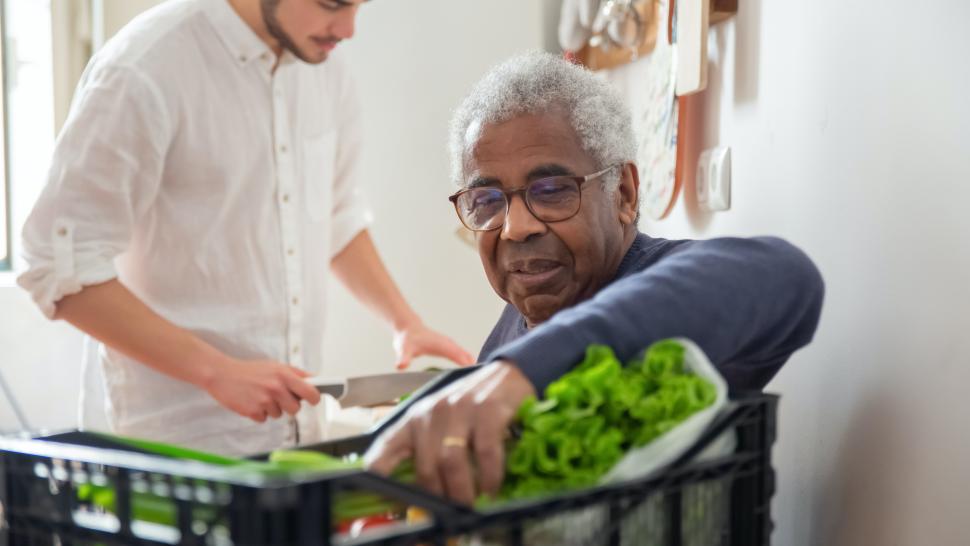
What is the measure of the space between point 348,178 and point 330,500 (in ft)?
4.92

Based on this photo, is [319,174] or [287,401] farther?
[319,174]

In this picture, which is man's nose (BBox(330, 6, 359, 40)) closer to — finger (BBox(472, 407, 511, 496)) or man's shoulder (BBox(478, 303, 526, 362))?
man's shoulder (BBox(478, 303, 526, 362))

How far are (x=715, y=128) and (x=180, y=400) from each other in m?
0.93

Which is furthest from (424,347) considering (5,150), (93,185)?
(5,150)

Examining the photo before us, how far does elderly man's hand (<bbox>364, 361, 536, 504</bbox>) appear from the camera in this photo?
22.3 inches

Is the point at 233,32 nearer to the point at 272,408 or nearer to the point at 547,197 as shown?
the point at 272,408

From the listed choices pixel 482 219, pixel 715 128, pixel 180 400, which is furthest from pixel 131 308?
pixel 715 128

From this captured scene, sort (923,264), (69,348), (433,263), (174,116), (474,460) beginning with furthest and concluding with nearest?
(69,348), (433,263), (174,116), (923,264), (474,460)

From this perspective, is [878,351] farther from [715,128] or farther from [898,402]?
[715,128]

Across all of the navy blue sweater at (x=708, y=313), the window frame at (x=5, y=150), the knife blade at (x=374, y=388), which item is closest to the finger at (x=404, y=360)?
the knife blade at (x=374, y=388)

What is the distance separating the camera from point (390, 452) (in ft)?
1.92

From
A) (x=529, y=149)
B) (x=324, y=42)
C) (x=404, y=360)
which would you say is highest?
(x=324, y=42)

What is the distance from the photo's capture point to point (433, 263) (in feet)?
7.70

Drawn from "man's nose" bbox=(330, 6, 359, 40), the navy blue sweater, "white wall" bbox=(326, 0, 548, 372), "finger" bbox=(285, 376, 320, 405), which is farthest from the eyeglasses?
"white wall" bbox=(326, 0, 548, 372)
